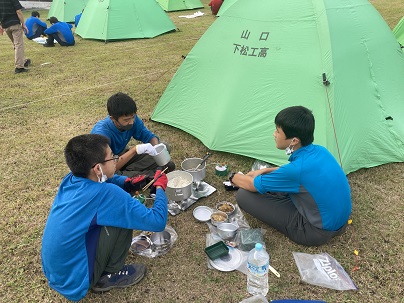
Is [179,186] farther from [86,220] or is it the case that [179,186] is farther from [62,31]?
[62,31]

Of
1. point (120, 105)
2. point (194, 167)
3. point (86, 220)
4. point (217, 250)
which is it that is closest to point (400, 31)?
point (194, 167)

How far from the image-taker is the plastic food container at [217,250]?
8.44 feet

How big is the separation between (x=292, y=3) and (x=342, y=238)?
2.56 meters

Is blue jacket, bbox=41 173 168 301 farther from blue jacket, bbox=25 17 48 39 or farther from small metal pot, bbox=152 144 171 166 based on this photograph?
blue jacket, bbox=25 17 48 39

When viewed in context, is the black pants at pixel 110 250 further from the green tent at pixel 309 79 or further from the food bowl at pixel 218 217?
the green tent at pixel 309 79

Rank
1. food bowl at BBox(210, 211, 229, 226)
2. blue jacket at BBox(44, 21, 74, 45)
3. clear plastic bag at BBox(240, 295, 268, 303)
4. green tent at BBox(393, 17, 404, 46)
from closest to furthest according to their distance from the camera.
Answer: clear plastic bag at BBox(240, 295, 268, 303) → food bowl at BBox(210, 211, 229, 226) → green tent at BBox(393, 17, 404, 46) → blue jacket at BBox(44, 21, 74, 45)

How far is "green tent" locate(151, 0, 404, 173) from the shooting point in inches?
133

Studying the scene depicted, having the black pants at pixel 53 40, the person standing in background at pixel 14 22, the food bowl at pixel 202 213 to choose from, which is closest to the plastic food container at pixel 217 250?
the food bowl at pixel 202 213

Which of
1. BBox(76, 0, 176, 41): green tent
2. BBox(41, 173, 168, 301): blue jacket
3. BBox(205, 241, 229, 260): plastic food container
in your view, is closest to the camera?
BBox(41, 173, 168, 301): blue jacket

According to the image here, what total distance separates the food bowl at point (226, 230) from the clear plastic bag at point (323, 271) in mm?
532

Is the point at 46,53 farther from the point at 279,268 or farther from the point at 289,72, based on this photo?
the point at 279,268

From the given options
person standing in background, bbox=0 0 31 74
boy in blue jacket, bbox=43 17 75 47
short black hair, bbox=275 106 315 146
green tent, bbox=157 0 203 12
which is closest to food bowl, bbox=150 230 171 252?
short black hair, bbox=275 106 315 146

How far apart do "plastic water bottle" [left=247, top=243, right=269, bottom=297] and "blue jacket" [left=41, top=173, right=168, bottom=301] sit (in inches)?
30.0

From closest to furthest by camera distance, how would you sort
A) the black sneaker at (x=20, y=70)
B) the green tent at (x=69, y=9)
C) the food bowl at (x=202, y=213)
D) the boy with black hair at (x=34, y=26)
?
the food bowl at (x=202, y=213) → the black sneaker at (x=20, y=70) → the boy with black hair at (x=34, y=26) → the green tent at (x=69, y=9)
